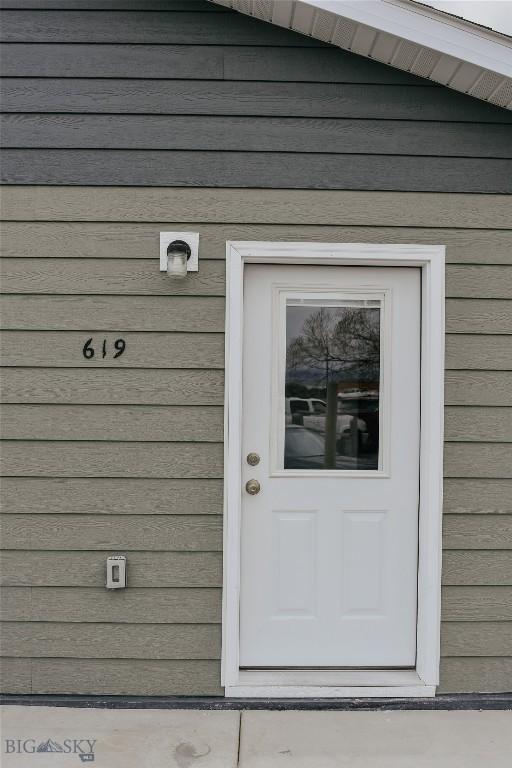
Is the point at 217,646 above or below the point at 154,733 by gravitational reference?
above

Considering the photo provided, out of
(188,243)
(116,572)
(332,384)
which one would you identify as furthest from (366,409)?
(116,572)

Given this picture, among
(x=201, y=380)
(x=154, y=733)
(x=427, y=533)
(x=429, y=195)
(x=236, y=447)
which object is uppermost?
(x=429, y=195)

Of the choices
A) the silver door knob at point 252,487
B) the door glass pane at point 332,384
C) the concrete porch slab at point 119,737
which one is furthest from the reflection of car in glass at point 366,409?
the concrete porch slab at point 119,737

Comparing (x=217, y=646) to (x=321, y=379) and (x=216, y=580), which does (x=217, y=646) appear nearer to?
(x=216, y=580)

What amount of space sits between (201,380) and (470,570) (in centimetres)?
145

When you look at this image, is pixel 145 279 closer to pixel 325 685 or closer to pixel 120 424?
pixel 120 424

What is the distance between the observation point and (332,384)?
2.90 m

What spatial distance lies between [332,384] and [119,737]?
5.57 ft

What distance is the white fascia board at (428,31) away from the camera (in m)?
2.50

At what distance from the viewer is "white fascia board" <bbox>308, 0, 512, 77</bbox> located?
2500mm

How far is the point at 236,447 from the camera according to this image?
276 cm

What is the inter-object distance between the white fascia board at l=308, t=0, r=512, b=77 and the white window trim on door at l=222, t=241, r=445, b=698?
2.47 feet

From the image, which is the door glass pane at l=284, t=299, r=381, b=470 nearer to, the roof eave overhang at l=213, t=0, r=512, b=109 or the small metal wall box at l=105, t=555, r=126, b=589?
the small metal wall box at l=105, t=555, r=126, b=589

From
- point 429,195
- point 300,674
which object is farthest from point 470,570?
point 429,195
